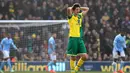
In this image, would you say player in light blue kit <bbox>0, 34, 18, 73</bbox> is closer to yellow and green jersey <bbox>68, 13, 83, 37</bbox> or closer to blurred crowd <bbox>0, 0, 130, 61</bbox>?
blurred crowd <bbox>0, 0, 130, 61</bbox>

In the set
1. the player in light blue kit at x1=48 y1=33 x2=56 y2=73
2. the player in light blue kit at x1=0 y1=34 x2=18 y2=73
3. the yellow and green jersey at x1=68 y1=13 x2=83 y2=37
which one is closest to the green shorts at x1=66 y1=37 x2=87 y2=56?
the yellow and green jersey at x1=68 y1=13 x2=83 y2=37

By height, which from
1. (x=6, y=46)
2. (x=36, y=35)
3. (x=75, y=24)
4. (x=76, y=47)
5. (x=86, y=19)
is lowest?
(x=6, y=46)

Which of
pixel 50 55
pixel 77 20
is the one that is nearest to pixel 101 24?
pixel 50 55

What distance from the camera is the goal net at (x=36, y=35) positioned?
25.1 meters

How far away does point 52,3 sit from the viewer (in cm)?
3039

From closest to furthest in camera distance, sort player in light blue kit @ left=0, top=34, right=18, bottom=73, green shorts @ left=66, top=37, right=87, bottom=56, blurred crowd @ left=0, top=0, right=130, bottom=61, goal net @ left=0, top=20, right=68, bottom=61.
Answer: green shorts @ left=66, top=37, right=87, bottom=56, player in light blue kit @ left=0, top=34, right=18, bottom=73, goal net @ left=0, top=20, right=68, bottom=61, blurred crowd @ left=0, top=0, right=130, bottom=61

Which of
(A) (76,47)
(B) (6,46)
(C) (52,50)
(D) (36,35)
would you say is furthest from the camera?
(D) (36,35)

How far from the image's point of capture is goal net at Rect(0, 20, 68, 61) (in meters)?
25.1

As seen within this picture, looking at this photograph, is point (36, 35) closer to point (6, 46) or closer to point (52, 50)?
point (52, 50)

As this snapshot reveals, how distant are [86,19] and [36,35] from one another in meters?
4.76

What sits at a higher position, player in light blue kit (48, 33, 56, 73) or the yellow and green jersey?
the yellow and green jersey

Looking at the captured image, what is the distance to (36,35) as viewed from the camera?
25.3 m

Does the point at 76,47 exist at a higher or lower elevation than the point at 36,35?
higher

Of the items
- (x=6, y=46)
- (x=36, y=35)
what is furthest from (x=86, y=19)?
(x=6, y=46)
